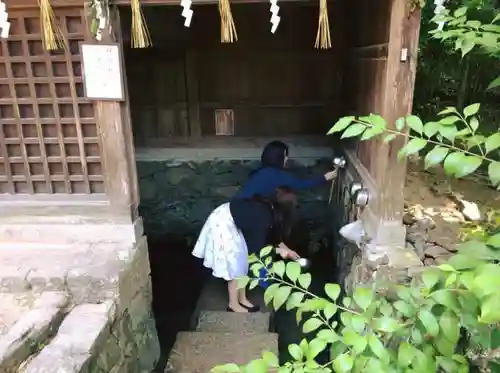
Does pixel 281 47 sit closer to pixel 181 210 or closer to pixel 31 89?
pixel 181 210

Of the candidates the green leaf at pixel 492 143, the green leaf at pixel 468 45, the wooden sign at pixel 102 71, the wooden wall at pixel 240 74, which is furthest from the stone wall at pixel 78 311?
the wooden wall at pixel 240 74

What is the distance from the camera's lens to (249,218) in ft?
12.8

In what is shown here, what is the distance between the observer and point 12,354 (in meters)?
2.37

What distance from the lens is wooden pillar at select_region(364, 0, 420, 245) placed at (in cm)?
276

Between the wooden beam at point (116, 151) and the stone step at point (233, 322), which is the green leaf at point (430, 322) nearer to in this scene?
the wooden beam at point (116, 151)

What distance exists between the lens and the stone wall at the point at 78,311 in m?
2.47

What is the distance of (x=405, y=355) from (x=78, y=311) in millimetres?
2264

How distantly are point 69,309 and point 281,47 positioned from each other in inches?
157

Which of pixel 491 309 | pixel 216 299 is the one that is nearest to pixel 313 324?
pixel 491 309

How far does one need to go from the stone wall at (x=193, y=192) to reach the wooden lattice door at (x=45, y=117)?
2498 mm

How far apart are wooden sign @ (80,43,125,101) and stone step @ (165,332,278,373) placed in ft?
6.36

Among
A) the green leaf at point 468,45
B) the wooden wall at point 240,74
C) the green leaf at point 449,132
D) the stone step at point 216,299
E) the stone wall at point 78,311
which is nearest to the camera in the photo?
the green leaf at point 449,132

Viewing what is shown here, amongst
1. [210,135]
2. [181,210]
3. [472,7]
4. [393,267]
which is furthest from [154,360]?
[472,7]

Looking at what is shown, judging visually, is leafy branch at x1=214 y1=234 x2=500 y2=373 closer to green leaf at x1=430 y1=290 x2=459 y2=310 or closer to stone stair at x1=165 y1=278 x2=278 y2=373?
green leaf at x1=430 y1=290 x2=459 y2=310
